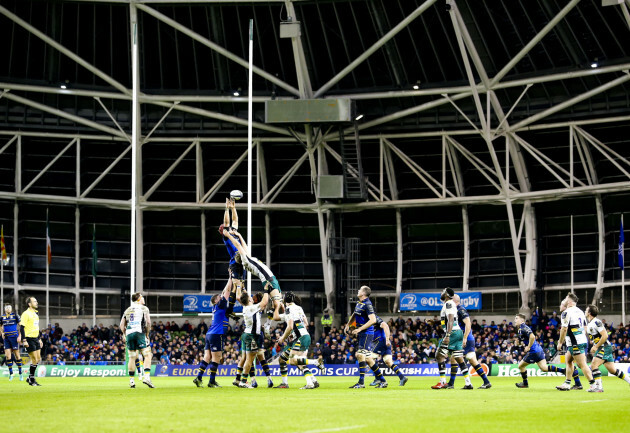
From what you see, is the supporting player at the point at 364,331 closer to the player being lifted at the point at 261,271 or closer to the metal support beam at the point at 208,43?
the player being lifted at the point at 261,271

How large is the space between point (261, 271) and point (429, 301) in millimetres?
34465

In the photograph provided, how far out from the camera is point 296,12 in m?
46.5

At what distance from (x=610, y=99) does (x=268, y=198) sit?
2020cm

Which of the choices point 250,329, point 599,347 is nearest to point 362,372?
point 250,329

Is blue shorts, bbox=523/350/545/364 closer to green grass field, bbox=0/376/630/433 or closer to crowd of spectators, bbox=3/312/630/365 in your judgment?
Answer: green grass field, bbox=0/376/630/433

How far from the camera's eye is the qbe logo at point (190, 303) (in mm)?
57656

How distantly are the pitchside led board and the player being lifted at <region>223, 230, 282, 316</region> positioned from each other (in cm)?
3311

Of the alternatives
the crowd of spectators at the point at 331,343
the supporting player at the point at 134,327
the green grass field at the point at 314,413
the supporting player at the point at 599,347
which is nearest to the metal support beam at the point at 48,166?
the crowd of spectators at the point at 331,343

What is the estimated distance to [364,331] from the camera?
959 inches

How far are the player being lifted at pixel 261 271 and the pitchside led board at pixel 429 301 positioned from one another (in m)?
33.1

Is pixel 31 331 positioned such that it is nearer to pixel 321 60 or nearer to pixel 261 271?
pixel 261 271

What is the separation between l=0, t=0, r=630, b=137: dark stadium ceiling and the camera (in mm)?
44688

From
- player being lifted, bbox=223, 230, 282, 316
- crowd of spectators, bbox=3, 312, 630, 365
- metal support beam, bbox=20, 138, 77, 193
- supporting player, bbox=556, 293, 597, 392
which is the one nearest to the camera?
player being lifted, bbox=223, 230, 282, 316

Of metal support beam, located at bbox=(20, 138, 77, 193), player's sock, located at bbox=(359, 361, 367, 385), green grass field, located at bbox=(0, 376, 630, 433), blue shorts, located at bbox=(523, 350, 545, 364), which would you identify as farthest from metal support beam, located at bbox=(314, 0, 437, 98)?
green grass field, located at bbox=(0, 376, 630, 433)
